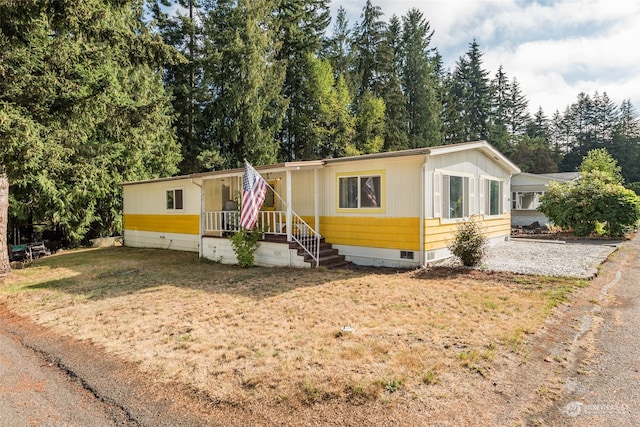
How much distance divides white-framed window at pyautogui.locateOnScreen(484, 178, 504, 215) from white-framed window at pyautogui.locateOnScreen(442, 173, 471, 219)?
1.56 meters

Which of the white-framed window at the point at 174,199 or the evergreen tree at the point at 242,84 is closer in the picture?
the white-framed window at the point at 174,199

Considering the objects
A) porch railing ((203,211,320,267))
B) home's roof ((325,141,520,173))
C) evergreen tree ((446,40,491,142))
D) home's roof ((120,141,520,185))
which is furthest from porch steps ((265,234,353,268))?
evergreen tree ((446,40,491,142))

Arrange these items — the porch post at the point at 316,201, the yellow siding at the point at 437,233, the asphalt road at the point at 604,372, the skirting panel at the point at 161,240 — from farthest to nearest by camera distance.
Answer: the skirting panel at the point at 161,240 → the porch post at the point at 316,201 → the yellow siding at the point at 437,233 → the asphalt road at the point at 604,372

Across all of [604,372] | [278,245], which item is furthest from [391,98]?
[604,372]

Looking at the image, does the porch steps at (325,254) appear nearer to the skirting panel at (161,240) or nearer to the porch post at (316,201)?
the porch post at (316,201)

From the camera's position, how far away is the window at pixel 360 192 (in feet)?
31.6

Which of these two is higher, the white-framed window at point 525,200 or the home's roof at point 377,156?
the home's roof at point 377,156

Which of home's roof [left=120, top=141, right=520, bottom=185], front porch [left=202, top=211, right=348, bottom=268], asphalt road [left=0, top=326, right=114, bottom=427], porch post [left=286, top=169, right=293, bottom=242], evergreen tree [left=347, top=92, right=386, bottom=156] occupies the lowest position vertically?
asphalt road [left=0, top=326, right=114, bottom=427]

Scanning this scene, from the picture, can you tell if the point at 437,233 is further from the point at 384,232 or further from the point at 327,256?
the point at 327,256

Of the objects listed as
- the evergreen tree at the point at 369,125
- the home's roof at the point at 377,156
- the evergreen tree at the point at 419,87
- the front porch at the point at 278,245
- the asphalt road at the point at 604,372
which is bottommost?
the asphalt road at the point at 604,372

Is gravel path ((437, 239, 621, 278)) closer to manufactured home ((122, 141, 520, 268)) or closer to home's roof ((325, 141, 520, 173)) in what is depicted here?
manufactured home ((122, 141, 520, 268))

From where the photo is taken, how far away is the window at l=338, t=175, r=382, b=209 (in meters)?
9.62

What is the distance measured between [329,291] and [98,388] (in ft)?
13.5

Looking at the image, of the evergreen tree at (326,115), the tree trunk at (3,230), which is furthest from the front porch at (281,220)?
the evergreen tree at (326,115)
